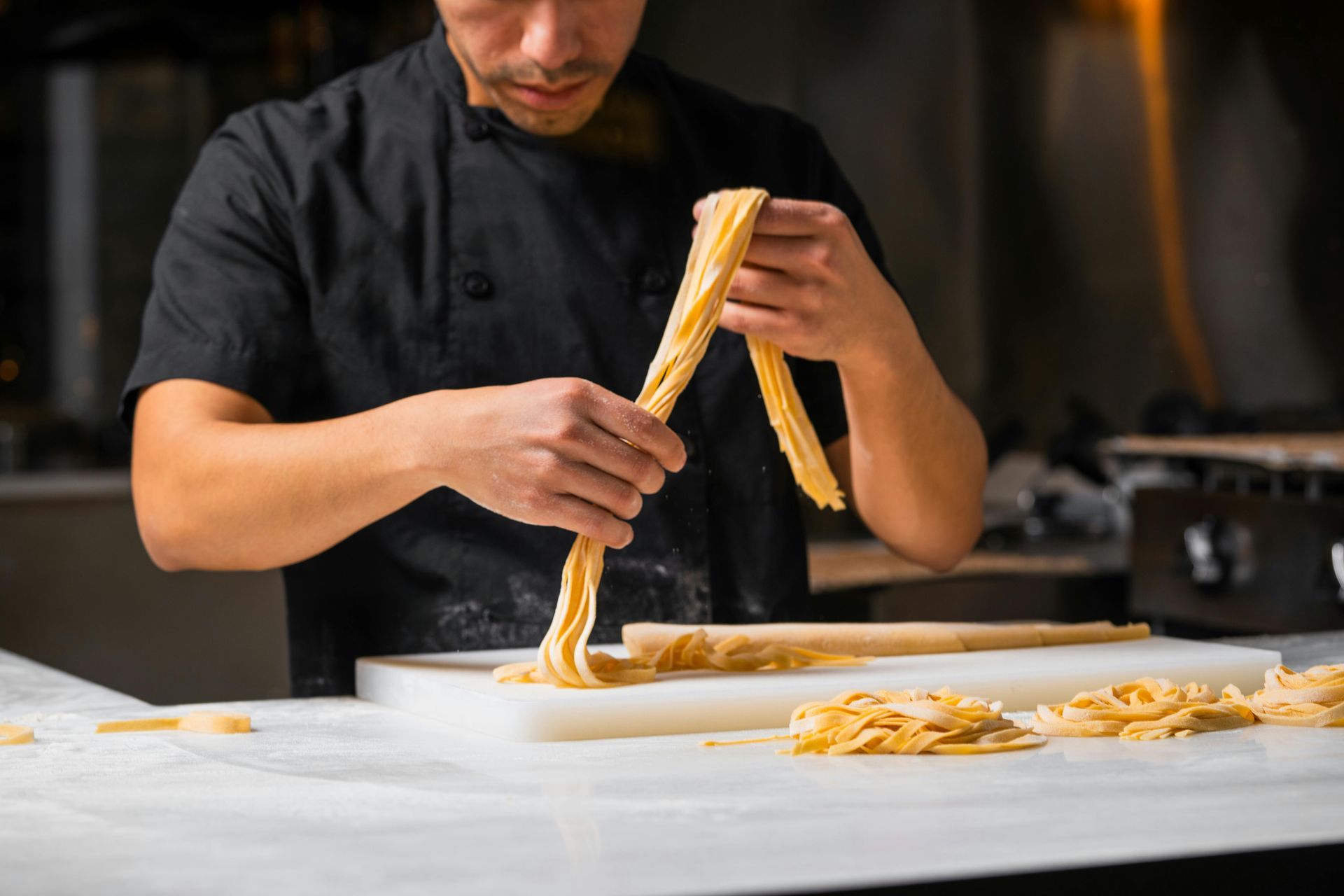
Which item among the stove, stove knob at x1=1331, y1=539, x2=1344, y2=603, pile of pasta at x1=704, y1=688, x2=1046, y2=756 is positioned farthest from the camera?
the stove

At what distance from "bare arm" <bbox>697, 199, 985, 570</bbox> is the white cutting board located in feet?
0.85

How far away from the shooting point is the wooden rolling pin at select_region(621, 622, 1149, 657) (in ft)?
4.13

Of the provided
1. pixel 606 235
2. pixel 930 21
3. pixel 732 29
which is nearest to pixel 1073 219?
pixel 930 21

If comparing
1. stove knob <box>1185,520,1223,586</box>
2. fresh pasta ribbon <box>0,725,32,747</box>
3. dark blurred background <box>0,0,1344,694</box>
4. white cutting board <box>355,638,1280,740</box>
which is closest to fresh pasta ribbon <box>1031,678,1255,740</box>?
white cutting board <box>355,638,1280,740</box>

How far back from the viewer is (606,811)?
2.60 ft

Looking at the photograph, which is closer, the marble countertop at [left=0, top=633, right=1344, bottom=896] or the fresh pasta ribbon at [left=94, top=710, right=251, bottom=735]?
the marble countertop at [left=0, top=633, right=1344, bottom=896]

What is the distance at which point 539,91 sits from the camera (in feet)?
4.71

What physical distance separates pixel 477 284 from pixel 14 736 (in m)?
0.70

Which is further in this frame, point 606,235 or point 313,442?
point 606,235

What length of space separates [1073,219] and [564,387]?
1654 mm

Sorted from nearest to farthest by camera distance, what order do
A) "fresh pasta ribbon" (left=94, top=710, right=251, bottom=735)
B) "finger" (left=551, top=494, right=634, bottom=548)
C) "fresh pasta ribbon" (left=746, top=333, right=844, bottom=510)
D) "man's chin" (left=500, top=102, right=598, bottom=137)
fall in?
"fresh pasta ribbon" (left=94, top=710, right=251, bottom=735), "finger" (left=551, top=494, right=634, bottom=548), "fresh pasta ribbon" (left=746, top=333, right=844, bottom=510), "man's chin" (left=500, top=102, right=598, bottom=137)

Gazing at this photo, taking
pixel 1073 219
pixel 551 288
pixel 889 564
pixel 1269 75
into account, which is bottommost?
pixel 889 564

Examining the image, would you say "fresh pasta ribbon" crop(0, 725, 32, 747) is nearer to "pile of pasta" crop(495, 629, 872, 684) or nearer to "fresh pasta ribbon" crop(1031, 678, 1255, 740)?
"pile of pasta" crop(495, 629, 872, 684)

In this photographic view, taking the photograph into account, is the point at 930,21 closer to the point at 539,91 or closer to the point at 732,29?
the point at 732,29
